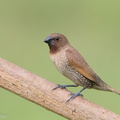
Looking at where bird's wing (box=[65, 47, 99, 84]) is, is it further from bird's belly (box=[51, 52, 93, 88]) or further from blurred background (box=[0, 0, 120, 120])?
blurred background (box=[0, 0, 120, 120])

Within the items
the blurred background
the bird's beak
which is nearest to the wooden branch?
the bird's beak

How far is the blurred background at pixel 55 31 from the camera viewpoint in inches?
345

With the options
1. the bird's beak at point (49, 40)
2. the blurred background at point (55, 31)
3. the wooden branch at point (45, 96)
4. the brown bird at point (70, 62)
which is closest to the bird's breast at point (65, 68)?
the brown bird at point (70, 62)

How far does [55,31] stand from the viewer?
36.8ft

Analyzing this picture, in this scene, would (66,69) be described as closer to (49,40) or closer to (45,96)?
(49,40)

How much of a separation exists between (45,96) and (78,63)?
617 millimetres

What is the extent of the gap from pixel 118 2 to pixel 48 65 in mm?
3695

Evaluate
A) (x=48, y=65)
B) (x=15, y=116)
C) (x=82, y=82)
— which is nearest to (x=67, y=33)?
(x=48, y=65)

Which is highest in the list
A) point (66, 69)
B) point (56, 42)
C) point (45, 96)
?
point (56, 42)

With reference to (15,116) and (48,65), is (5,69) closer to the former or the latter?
(15,116)

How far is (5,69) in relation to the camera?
19.0ft

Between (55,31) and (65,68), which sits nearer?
(65,68)

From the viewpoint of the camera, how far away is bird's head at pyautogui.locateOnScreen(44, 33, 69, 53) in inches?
246

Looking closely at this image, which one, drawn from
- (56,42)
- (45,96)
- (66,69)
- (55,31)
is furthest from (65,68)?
(55,31)
